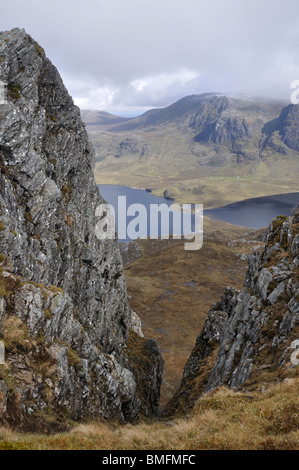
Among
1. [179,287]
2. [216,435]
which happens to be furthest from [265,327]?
[179,287]

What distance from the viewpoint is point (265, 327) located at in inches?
944

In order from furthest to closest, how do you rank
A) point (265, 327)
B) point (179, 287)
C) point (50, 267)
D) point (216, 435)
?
point (179, 287)
point (50, 267)
point (265, 327)
point (216, 435)

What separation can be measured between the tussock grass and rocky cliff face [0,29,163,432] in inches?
188

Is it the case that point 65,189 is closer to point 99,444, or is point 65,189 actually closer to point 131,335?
point 99,444

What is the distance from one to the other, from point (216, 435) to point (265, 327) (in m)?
15.1

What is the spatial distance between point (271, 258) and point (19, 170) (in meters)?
27.7

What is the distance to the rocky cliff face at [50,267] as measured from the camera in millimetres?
17641

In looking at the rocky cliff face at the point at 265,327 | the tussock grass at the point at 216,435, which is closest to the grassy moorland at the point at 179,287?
the rocky cliff face at the point at 265,327

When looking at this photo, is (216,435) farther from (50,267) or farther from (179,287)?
(179,287)

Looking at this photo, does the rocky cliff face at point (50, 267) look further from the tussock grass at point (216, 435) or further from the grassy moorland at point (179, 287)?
the grassy moorland at point (179, 287)

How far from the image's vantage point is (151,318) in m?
92.6

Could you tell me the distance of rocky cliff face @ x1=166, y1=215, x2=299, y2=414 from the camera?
2017cm

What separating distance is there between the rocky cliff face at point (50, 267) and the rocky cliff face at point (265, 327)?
10.6 m

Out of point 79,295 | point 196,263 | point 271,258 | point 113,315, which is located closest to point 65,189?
point 79,295
